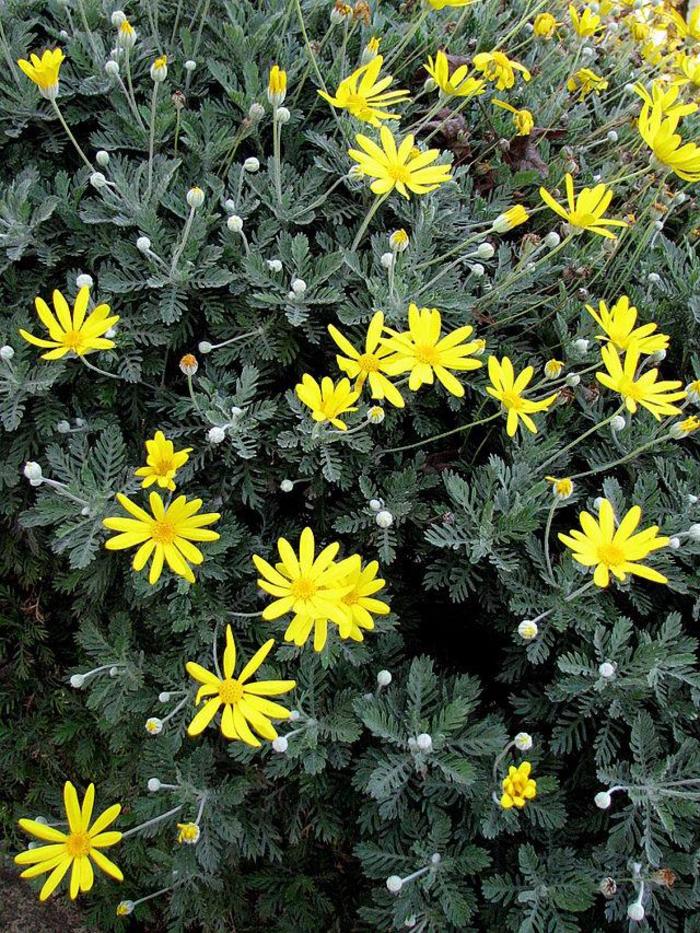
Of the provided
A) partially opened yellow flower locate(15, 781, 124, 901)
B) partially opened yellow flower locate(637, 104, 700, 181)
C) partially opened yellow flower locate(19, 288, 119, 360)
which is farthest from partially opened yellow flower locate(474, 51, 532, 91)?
partially opened yellow flower locate(15, 781, 124, 901)

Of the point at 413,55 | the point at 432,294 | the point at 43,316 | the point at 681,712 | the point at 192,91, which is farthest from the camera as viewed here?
the point at 413,55

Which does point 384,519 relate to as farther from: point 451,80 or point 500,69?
point 500,69

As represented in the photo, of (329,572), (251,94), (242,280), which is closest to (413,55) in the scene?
(251,94)

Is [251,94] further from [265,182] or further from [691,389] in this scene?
[691,389]

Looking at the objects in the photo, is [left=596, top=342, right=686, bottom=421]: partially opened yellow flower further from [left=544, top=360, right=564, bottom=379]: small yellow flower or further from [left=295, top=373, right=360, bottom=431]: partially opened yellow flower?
[left=295, top=373, right=360, bottom=431]: partially opened yellow flower

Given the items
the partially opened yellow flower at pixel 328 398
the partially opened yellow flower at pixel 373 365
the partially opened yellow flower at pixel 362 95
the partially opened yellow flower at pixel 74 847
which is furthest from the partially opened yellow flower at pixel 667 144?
the partially opened yellow flower at pixel 74 847

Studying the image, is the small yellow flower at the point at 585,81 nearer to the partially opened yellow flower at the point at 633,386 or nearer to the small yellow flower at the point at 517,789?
the partially opened yellow flower at the point at 633,386

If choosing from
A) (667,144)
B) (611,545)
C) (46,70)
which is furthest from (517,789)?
(46,70)

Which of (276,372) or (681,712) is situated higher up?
(276,372)
